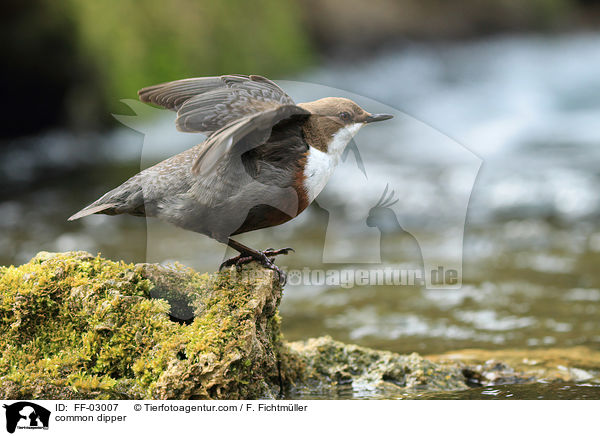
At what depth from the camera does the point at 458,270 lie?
771 cm

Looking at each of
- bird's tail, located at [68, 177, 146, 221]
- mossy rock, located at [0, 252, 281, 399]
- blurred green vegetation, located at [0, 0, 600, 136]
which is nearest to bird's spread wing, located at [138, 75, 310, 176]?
bird's tail, located at [68, 177, 146, 221]

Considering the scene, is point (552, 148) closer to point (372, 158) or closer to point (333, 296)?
point (372, 158)

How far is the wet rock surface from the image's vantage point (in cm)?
309

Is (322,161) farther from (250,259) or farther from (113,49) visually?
(113,49)

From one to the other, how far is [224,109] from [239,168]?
0.32 meters

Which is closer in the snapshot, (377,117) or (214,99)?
(214,99)

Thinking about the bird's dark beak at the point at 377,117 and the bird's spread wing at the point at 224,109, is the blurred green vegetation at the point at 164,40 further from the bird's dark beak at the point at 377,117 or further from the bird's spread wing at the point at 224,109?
the bird's dark beak at the point at 377,117

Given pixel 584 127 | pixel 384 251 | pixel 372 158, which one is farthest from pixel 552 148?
pixel 384 251

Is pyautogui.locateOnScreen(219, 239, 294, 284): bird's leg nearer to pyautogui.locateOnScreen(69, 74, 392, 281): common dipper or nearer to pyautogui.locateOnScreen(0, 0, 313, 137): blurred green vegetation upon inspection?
pyautogui.locateOnScreen(69, 74, 392, 281): common dipper

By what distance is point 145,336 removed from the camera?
128 inches

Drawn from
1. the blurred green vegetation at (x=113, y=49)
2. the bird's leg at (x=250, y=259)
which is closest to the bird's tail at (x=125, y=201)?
the bird's leg at (x=250, y=259)
